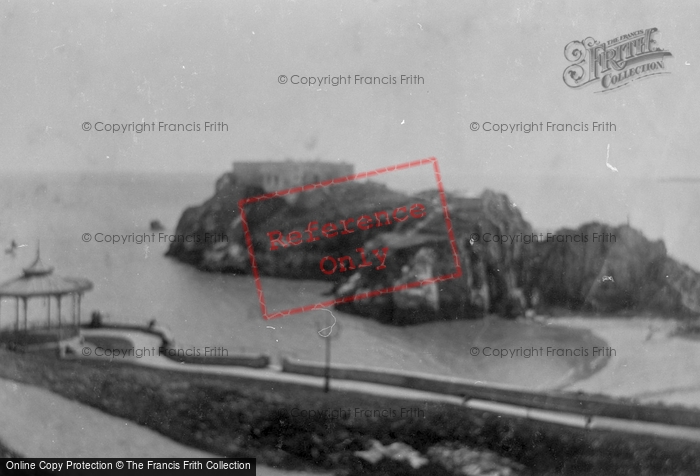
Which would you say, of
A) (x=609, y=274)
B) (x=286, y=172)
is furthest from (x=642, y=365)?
(x=286, y=172)

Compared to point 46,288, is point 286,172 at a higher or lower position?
higher

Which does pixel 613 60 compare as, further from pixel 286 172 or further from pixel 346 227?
pixel 286 172

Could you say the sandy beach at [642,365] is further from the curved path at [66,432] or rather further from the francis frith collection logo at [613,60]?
the curved path at [66,432]

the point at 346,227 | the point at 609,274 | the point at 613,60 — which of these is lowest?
the point at 609,274

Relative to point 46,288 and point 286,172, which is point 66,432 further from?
point 286,172

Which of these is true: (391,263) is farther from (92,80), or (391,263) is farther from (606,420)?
(92,80)

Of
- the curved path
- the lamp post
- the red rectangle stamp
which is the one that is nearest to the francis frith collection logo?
the red rectangle stamp
